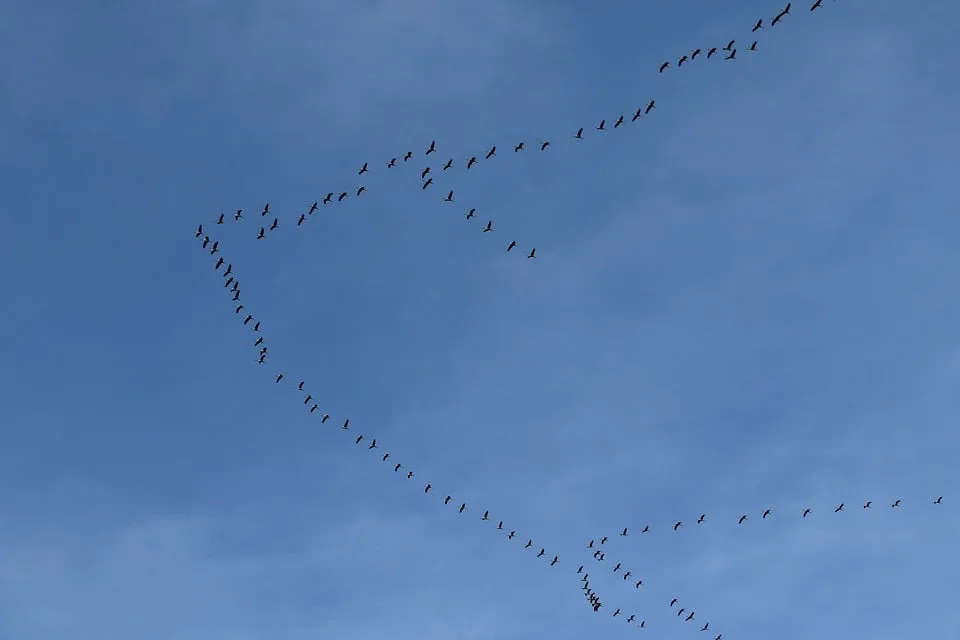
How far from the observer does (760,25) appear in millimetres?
93250

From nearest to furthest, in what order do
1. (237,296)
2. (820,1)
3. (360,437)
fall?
(820,1) → (237,296) → (360,437)

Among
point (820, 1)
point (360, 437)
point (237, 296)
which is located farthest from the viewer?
point (360, 437)

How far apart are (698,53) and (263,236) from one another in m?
41.3

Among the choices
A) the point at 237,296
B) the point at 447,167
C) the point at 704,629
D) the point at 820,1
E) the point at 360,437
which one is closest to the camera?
the point at 820,1

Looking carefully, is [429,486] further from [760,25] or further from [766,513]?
[760,25]

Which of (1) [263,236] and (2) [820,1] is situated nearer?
(2) [820,1]

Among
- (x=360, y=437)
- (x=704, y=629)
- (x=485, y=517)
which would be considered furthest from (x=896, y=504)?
(x=360, y=437)

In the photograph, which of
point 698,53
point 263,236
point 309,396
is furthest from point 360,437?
point 698,53

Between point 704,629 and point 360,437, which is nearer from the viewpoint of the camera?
point 360,437

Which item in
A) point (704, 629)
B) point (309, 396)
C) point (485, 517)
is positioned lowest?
point (704, 629)

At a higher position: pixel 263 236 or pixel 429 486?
pixel 263 236

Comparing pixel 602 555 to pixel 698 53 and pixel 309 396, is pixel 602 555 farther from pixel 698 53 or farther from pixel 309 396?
pixel 698 53

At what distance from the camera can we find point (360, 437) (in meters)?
121

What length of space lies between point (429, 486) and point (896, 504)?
167 ft
